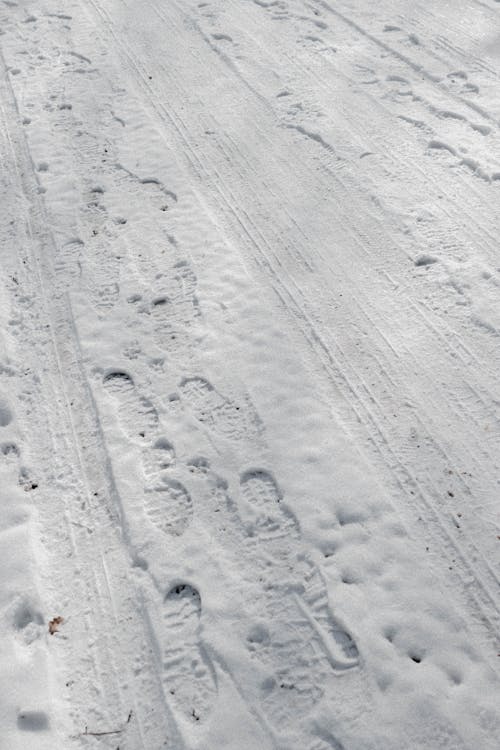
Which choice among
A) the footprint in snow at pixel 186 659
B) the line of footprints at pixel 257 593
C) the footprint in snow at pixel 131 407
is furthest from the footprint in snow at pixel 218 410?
the footprint in snow at pixel 186 659

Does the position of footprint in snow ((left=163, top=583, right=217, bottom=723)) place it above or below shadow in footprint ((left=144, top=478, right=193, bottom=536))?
below

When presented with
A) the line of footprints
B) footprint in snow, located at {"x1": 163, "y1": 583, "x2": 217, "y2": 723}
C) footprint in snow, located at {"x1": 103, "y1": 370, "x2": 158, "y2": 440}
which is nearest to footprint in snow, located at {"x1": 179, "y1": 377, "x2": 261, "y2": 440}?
the line of footprints

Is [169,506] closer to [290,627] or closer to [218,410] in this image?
[218,410]

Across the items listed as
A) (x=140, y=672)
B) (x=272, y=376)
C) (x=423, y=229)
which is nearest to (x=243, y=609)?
(x=140, y=672)

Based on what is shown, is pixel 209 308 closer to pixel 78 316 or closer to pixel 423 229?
pixel 78 316

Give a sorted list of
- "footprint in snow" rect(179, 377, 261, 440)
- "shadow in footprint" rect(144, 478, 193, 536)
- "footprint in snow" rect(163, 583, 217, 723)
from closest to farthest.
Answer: "footprint in snow" rect(163, 583, 217, 723)
"shadow in footprint" rect(144, 478, 193, 536)
"footprint in snow" rect(179, 377, 261, 440)

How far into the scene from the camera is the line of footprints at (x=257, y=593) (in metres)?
2.22

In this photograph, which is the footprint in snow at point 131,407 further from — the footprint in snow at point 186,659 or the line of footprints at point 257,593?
the footprint in snow at point 186,659

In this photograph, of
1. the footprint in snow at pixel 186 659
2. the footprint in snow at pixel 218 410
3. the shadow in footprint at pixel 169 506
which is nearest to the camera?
the footprint in snow at pixel 186 659

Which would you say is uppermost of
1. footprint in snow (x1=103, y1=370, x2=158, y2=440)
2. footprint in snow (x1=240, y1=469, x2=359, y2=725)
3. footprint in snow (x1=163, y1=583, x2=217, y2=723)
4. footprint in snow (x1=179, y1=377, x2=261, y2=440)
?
footprint in snow (x1=179, y1=377, x2=261, y2=440)

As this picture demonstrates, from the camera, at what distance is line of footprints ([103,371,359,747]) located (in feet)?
7.30

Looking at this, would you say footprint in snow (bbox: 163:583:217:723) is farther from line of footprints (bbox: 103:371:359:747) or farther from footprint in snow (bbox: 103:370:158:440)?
footprint in snow (bbox: 103:370:158:440)

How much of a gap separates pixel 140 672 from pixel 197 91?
4.43 m

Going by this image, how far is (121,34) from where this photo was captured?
6.01 meters
